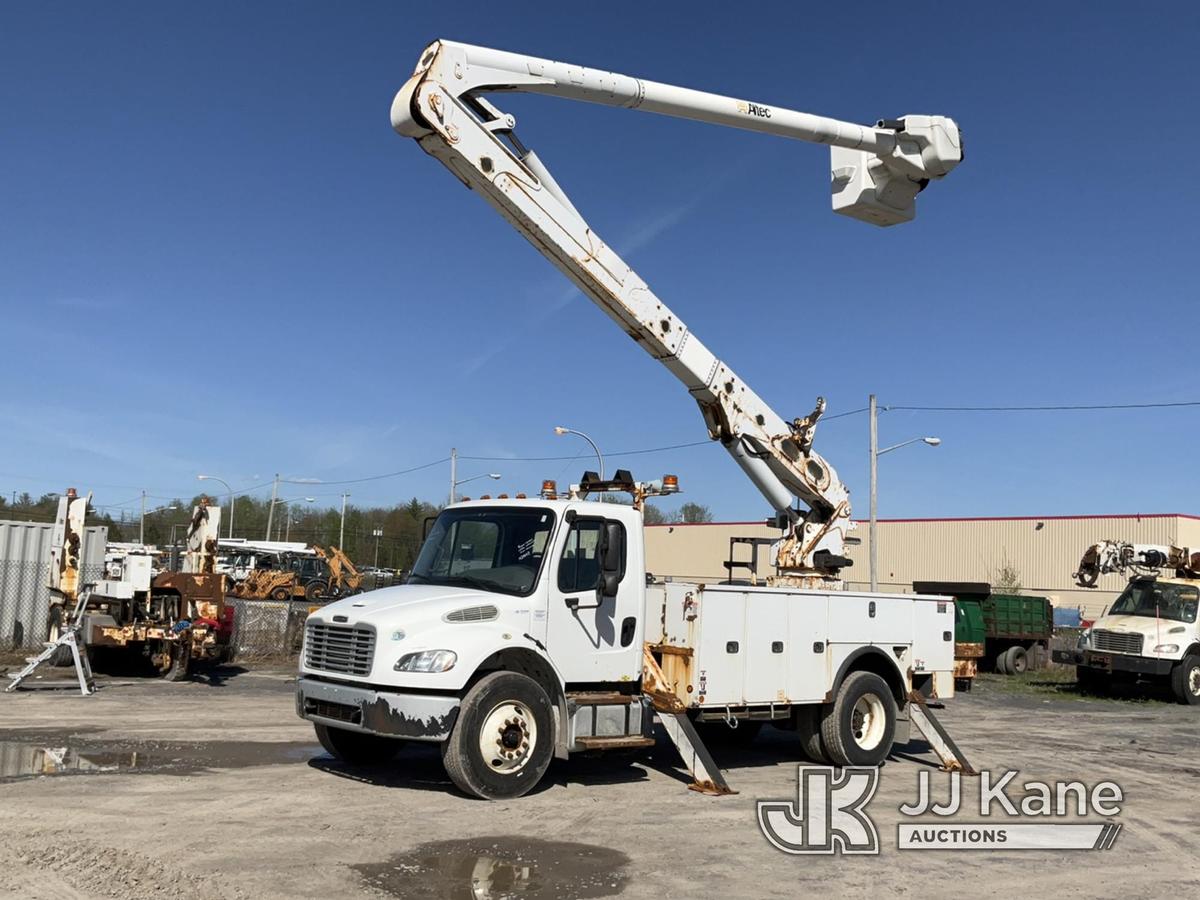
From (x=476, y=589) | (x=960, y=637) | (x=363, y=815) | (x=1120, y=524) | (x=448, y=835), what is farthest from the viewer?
(x=1120, y=524)

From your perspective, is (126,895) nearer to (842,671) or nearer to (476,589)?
(476,589)

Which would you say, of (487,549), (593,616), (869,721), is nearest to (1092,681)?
(869,721)

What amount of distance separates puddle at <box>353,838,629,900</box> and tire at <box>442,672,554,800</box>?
1.08 metres

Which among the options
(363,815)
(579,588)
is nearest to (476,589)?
(579,588)

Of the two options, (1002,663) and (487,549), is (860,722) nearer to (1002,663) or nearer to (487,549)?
(487,549)

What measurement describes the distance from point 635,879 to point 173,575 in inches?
513

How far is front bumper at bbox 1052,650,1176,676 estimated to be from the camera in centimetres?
2050

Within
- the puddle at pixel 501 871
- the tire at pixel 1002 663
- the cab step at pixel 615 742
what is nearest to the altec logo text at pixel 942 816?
the cab step at pixel 615 742

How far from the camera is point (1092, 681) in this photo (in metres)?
22.4

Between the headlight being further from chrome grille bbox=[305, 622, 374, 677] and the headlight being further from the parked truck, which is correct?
the parked truck

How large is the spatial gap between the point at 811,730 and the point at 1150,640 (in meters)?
12.8

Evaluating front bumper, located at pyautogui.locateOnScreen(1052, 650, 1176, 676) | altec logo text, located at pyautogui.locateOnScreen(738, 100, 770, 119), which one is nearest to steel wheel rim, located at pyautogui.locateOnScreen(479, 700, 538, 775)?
altec logo text, located at pyautogui.locateOnScreen(738, 100, 770, 119)

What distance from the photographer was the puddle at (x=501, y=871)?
6.25 m

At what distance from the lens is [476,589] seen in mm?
9250
